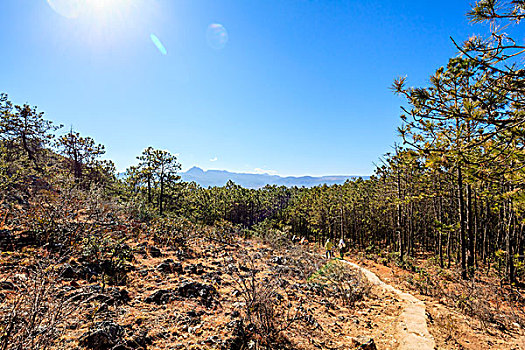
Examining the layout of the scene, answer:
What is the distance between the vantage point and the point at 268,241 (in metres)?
17.5

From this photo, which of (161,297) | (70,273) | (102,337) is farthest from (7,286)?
(161,297)

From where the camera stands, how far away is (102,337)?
3.76 meters

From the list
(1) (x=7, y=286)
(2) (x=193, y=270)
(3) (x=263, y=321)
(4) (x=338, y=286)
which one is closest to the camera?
(1) (x=7, y=286)

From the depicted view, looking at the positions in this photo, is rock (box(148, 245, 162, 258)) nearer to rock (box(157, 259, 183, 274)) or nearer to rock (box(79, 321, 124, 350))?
rock (box(157, 259, 183, 274))

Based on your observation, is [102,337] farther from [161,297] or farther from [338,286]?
[338,286]

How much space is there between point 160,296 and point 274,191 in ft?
161

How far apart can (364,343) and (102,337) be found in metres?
4.99

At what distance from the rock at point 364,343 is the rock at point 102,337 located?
4.61 m

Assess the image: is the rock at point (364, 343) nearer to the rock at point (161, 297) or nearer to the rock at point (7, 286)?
the rock at point (161, 297)

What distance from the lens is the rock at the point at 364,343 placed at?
15.8 feet

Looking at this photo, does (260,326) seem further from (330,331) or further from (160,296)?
(160,296)

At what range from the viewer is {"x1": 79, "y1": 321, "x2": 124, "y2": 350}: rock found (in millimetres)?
3646

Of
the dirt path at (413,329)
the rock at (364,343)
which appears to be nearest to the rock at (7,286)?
the rock at (364,343)

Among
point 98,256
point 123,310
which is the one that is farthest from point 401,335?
point 98,256
